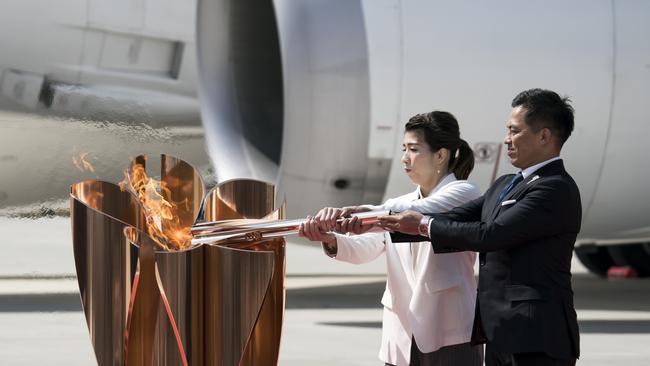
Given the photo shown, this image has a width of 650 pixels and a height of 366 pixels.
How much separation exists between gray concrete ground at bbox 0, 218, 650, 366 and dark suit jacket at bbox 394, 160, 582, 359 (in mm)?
3350

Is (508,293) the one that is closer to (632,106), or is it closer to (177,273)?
(177,273)

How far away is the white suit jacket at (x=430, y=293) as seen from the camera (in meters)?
4.09

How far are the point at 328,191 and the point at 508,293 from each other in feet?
18.1

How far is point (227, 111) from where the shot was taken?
30.0 ft

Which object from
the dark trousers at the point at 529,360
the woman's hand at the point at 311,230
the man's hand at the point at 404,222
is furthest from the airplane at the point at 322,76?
the dark trousers at the point at 529,360

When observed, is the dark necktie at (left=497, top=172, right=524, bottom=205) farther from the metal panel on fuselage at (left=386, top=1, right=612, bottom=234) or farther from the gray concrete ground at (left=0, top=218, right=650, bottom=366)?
the metal panel on fuselage at (left=386, top=1, right=612, bottom=234)

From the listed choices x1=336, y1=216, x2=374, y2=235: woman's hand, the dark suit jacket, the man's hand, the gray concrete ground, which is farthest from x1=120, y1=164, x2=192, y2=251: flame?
the gray concrete ground

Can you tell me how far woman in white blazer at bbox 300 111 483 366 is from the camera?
4094mm

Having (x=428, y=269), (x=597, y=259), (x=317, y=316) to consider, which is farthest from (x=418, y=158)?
(x=597, y=259)

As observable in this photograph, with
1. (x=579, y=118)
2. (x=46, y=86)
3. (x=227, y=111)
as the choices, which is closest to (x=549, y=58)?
(x=579, y=118)

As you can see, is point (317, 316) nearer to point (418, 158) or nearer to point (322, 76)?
point (322, 76)

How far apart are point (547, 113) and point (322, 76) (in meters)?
5.17

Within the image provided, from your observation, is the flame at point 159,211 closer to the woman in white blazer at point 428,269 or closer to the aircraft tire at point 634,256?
the woman in white blazer at point 428,269

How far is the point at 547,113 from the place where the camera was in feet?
12.2
